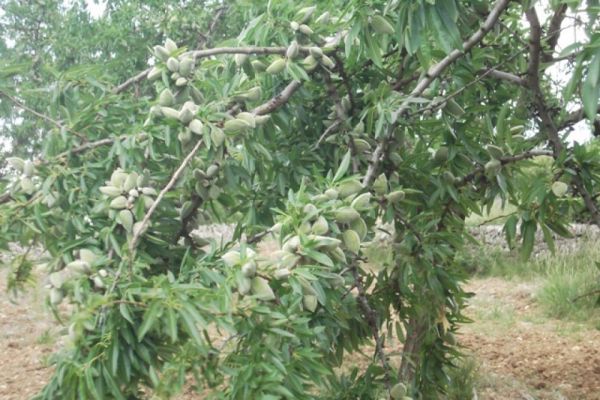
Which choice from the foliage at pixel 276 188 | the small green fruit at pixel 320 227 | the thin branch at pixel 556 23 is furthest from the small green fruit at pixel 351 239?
the thin branch at pixel 556 23

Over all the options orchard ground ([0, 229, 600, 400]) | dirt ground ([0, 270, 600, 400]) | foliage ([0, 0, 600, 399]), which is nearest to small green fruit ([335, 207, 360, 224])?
foliage ([0, 0, 600, 399])

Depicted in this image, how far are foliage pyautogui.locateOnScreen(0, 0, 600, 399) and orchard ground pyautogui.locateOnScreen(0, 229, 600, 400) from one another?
1134mm

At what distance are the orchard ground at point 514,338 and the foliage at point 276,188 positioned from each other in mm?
1134

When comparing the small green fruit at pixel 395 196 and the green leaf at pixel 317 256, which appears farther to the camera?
the small green fruit at pixel 395 196

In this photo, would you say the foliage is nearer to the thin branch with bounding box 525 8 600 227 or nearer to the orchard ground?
the thin branch with bounding box 525 8 600 227

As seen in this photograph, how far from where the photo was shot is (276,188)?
2279 millimetres

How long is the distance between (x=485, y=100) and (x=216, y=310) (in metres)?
1.87

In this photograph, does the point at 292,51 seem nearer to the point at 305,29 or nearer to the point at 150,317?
the point at 305,29

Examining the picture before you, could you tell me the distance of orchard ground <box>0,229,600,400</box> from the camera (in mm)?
4047

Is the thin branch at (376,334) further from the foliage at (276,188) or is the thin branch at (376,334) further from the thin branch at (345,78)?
the thin branch at (345,78)

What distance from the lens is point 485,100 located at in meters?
2.82

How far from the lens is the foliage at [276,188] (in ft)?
4.45

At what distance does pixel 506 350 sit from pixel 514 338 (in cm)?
36

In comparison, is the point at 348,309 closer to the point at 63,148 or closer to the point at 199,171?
the point at 199,171
